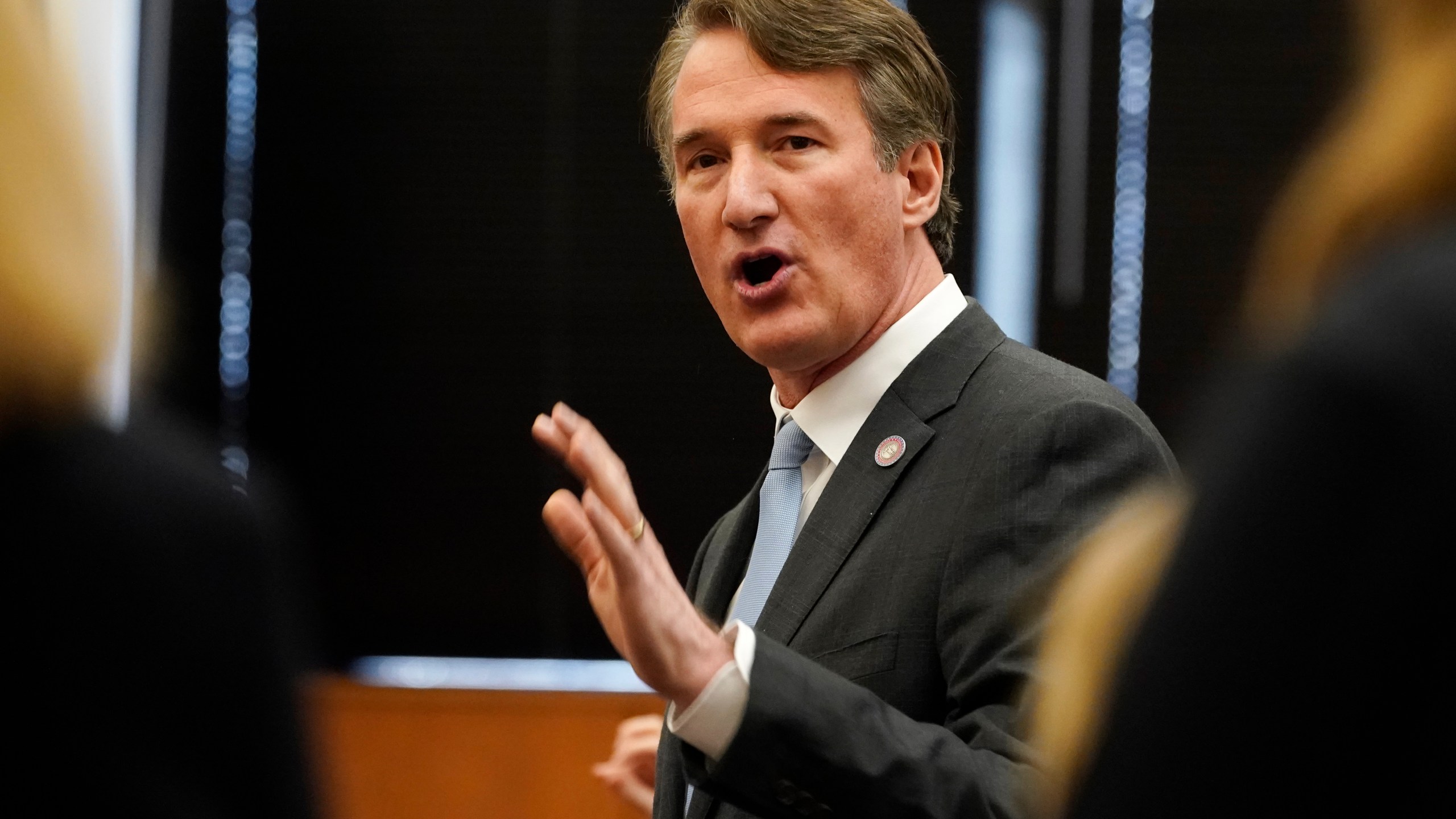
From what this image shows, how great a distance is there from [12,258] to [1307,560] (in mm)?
543

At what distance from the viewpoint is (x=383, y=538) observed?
4.17 m

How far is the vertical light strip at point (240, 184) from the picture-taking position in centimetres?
422

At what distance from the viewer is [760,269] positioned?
195 centimetres

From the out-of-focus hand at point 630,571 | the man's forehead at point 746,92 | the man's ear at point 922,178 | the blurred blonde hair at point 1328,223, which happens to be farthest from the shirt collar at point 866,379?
the blurred blonde hair at point 1328,223

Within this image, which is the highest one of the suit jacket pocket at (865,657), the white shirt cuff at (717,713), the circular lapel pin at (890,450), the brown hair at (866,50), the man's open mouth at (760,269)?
the brown hair at (866,50)

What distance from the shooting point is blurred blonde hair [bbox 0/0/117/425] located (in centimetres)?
66

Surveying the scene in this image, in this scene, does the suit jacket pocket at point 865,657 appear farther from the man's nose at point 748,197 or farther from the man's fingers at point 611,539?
the man's nose at point 748,197

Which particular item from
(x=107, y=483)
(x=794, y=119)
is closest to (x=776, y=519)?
(x=794, y=119)

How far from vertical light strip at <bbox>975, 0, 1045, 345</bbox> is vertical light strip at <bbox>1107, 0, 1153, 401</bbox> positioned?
0.21m

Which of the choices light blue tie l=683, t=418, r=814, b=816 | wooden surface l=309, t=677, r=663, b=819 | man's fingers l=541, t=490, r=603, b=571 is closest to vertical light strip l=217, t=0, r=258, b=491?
wooden surface l=309, t=677, r=663, b=819

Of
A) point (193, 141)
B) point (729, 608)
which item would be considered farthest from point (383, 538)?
point (729, 608)

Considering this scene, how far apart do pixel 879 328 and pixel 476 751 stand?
7.65 feet

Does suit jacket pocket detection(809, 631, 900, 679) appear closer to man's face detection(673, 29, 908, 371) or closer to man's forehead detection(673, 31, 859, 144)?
man's face detection(673, 29, 908, 371)

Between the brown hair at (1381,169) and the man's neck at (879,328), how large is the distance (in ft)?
3.97
